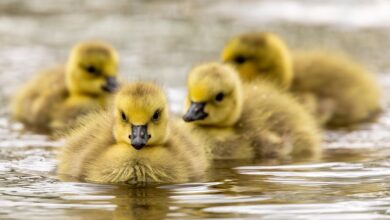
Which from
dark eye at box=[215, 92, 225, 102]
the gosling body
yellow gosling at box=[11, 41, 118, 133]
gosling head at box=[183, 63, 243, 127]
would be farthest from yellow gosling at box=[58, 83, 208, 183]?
the gosling body

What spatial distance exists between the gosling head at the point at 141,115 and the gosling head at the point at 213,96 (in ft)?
3.10

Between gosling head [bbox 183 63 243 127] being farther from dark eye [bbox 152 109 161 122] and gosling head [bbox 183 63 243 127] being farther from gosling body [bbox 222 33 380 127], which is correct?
gosling body [bbox 222 33 380 127]

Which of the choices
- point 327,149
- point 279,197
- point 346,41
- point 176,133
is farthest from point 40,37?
point 279,197

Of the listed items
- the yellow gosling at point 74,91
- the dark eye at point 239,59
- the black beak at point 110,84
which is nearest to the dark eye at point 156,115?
the yellow gosling at point 74,91

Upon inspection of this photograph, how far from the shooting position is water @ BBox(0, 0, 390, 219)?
22.9ft

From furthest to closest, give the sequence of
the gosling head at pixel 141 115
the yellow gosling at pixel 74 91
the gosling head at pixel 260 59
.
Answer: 1. the gosling head at pixel 260 59
2. the yellow gosling at pixel 74 91
3. the gosling head at pixel 141 115

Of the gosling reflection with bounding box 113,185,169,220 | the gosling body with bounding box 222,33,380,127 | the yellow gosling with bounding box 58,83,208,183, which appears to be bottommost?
the gosling reflection with bounding box 113,185,169,220

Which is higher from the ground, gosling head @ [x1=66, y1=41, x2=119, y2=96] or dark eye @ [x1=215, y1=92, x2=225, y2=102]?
gosling head @ [x1=66, y1=41, x2=119, y2=96]

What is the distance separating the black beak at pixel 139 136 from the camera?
7.47m

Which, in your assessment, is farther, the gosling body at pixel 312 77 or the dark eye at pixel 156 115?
the gosling body at pixel 312 77

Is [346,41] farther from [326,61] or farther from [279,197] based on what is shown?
[279,197]

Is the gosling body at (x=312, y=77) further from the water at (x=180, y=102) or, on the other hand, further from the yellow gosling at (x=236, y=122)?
the yellow gosling at (x=236, y=122)

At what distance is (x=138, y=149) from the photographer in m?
7.62

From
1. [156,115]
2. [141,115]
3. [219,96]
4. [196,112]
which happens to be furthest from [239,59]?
[141,115]
